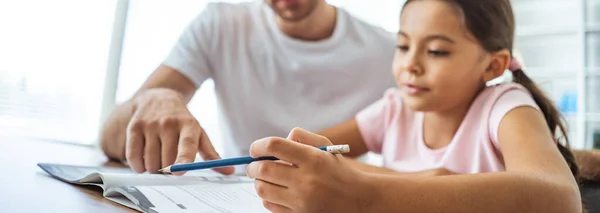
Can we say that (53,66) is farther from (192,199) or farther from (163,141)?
(192,199)

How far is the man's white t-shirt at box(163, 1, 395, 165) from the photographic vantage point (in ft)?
4.38

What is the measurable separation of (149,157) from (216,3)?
0.74 m

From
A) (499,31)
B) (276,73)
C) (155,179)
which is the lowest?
(155,179)

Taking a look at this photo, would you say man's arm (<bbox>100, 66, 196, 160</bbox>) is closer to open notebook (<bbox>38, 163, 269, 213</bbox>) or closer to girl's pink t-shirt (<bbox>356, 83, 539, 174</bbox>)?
open notebook (<bbox>38, 163, 269, 213</bbox>)

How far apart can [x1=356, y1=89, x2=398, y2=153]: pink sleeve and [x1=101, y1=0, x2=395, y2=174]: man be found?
0.85 feet

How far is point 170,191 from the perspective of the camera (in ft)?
1.87

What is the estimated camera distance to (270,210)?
0.49 m

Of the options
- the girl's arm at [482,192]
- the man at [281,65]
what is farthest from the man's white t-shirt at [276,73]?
the girl's arm at [482,192]

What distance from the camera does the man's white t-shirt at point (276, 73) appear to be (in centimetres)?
133

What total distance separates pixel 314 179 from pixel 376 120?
0.67 m

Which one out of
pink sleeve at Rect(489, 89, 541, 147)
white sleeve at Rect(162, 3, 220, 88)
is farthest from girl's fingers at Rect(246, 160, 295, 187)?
white sleeve at Rect(162, 3, 220, 88)

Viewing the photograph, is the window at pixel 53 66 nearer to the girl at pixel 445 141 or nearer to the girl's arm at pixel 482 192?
the girl at pixel 445 141

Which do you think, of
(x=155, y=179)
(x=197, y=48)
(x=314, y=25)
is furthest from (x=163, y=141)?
(x=314, y=25)

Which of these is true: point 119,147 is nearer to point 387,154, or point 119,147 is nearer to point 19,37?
point 387,154
